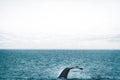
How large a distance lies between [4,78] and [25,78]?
19.9ft

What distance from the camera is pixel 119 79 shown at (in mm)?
60406

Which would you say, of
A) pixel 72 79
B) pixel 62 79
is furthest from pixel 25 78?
pixel 62 79

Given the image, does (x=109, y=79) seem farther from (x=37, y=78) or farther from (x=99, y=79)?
(x=37, y=78)

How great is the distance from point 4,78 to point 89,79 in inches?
868

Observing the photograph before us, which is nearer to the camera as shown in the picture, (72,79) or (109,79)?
(72,79)

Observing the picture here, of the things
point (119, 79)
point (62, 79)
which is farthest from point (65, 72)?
point (119, 79)

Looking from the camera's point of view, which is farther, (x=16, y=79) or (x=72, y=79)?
(x=16, y=79)

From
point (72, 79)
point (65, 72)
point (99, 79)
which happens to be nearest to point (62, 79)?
point (65, 72)

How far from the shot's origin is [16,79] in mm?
59750

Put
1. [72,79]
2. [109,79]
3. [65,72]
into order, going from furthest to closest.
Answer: [109,79]
[72,79]
[65,72]

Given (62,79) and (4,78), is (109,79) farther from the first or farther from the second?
(4,78)

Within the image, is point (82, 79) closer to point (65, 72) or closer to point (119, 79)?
point (119, 79)

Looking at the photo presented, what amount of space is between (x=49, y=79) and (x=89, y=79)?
9311 mm

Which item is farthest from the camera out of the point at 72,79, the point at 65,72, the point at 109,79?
the point at 109,79
